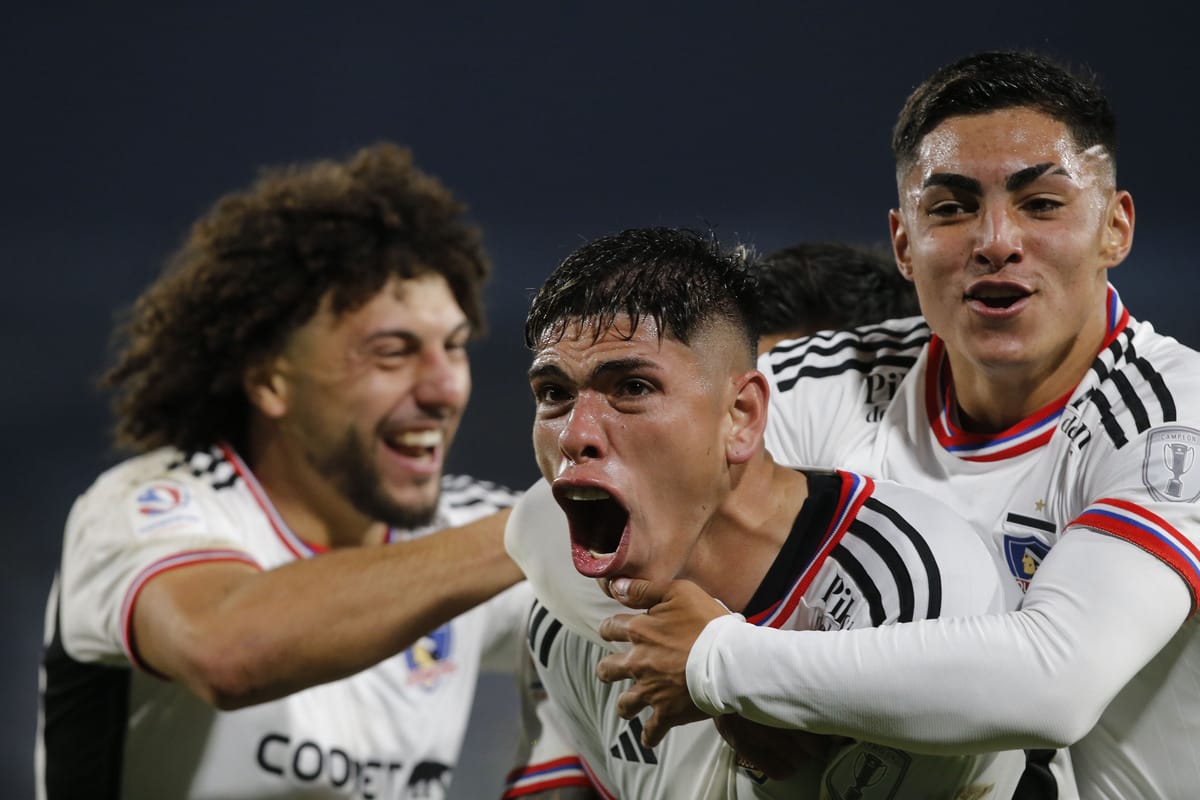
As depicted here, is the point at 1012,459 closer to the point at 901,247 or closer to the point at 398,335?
the point at 901,247

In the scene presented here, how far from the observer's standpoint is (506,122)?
211 inches

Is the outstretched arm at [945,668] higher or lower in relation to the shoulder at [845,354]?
lower

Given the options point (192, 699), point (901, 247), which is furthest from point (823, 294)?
point (192, 699)

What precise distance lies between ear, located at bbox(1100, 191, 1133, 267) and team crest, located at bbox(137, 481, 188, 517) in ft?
6.22

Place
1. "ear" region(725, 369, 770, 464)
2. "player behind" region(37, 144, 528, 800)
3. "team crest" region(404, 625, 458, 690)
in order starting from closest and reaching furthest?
"ear" region(725, 369, 770, 464) < "player behind" region(37, 144, 528, 800) < "team crest" region(404, 625, 458, 690)

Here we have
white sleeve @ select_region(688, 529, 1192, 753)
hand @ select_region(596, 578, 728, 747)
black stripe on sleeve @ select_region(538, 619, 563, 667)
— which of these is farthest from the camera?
black stripe on sleeve @ select_region(538, 619, 563, 667)

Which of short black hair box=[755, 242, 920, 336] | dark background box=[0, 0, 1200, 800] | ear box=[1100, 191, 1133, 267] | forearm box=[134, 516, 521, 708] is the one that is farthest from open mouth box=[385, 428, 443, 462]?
ear box=[1100, 191, 1133, 267]

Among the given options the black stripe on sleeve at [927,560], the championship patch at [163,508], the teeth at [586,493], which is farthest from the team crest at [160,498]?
the black stripe on sleeve at [927,560]

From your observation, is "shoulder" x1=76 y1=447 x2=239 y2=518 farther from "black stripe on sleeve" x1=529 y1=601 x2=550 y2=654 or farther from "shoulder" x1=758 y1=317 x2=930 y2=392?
"shoulder" x1=758 y1=317 x2=930 y2=392

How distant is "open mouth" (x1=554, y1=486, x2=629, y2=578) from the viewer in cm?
167

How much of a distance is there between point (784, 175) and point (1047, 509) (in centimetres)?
338

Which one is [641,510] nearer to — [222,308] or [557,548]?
[557,548]

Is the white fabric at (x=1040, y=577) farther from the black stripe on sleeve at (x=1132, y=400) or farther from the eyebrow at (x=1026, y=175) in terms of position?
the eyebrow at (x=1026, y=175)

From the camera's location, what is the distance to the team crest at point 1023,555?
1.96m
